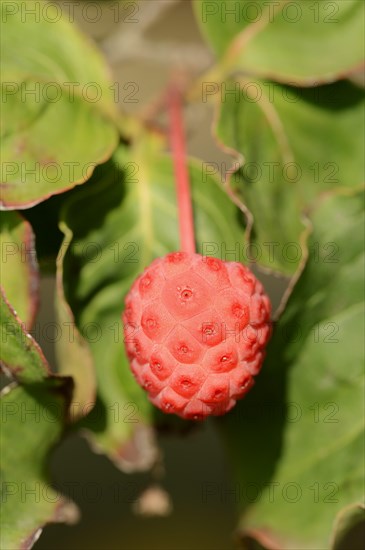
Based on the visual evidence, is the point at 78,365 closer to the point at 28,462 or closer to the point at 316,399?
the point at 28,462

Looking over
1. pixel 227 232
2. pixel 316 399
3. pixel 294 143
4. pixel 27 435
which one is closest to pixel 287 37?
pixel 294 143

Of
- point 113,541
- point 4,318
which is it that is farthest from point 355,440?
point 113,541

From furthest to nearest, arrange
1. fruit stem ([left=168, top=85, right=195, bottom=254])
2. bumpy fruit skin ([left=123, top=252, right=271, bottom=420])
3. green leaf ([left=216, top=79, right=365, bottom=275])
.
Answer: green leaf ([left=216, top=79, right=365, bottom=275]) < fruit stem ([left=168, top=85, right=195, bottom=254]) < bumpy fruit skin ([left=123, top=252, right=271, bottom=420])

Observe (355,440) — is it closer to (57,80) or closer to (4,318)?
(4,318)

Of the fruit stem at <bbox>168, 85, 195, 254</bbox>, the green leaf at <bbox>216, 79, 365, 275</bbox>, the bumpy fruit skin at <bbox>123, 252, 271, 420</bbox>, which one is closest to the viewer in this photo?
the bumpy fruit skin at <bbox>123, 252, 271, 420</bbox>

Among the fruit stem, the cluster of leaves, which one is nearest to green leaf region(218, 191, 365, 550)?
the cluster of leaves

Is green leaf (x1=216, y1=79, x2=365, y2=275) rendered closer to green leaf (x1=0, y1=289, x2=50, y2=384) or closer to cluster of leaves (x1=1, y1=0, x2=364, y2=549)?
cluster of leaves (x1=1, y1=0, x2=364, y2=549)

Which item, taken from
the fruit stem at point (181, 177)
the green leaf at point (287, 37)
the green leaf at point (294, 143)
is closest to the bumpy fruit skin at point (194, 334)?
the fruit stem at point (181, 177)
